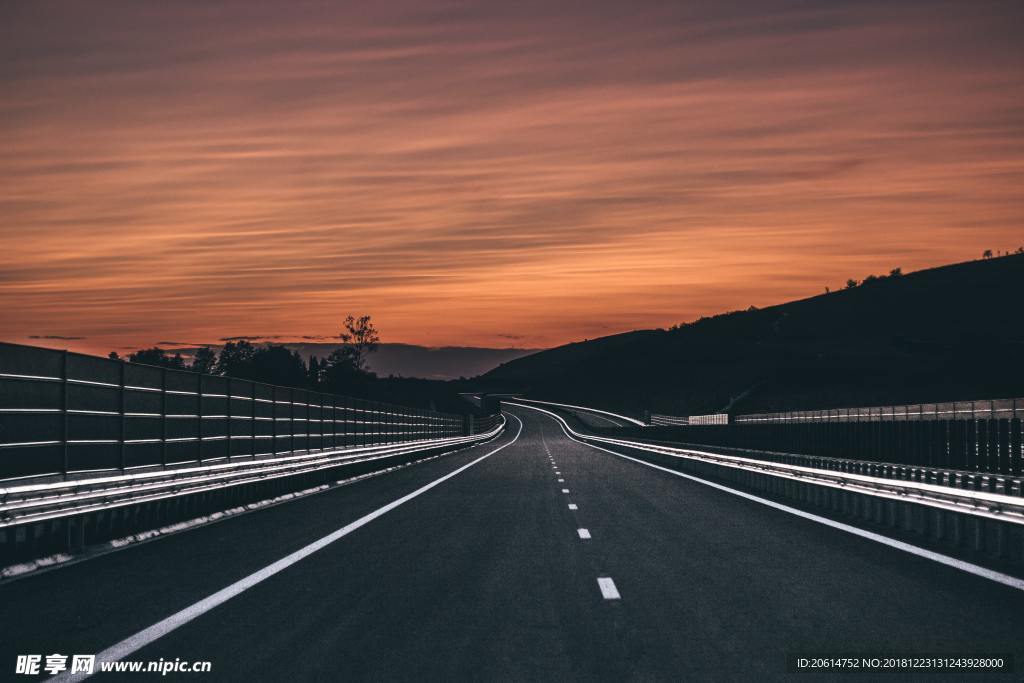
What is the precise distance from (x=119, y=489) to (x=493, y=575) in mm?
6101

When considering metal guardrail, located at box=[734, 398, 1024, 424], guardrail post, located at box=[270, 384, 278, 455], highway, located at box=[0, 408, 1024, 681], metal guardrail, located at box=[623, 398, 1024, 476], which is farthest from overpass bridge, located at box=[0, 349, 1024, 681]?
metal guardrail, located at box=[734, 398, 1024, 424]

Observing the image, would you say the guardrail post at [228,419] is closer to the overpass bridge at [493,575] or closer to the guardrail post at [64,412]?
the overpass bridge at [493,575]

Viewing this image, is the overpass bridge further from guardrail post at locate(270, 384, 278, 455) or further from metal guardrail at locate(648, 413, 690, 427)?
metal guardrail at locate(648, 413, 690, 427)

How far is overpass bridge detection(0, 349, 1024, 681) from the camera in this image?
9.55 metres

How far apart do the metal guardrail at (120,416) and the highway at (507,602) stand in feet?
12.2

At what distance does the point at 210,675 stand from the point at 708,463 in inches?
1367

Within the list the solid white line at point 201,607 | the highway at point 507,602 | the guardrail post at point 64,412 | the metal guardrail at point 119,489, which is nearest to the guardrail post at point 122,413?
the guardrail post at point 64,412

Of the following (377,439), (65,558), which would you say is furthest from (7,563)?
(377,439)

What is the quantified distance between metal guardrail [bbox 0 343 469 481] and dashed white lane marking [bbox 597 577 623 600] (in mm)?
11144

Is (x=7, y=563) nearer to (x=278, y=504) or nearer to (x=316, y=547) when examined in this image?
(x=316, y=547)

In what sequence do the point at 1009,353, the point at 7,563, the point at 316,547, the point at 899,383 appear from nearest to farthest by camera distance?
the point at 7,563 < the point at 316,547 < the point at 1009,353 < the point at 899,383

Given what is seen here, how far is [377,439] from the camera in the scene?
67562mm

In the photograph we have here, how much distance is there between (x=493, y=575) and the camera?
14.4 meters

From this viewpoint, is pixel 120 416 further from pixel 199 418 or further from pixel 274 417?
pixel 274 417
